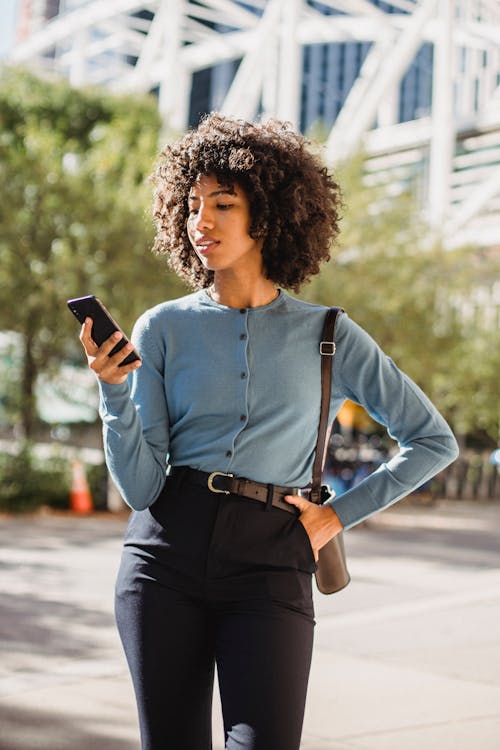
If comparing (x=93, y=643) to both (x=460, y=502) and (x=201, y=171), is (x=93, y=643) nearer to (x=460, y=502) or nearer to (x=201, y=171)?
(x=201, y=171)

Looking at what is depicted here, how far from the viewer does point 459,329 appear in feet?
75.1

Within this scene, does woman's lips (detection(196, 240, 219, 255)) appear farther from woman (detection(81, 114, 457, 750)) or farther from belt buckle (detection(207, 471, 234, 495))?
belt buckle (detection(207, 471, 234, 495))

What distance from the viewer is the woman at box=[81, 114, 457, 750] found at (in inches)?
90.4

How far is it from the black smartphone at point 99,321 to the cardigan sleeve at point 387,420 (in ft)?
1.84

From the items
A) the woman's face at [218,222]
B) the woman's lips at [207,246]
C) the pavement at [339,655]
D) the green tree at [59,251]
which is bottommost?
the pavement at [339,655]

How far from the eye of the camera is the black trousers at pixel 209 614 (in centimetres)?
226

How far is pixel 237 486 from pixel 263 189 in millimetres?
676

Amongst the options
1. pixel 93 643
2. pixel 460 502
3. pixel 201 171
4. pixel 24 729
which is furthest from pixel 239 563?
pixel 460 502

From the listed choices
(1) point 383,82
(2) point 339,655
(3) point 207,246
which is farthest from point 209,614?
(1) point 383,82

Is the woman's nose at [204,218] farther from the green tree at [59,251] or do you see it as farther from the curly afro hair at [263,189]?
the green tree at [59,251]

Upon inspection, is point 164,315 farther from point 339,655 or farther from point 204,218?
point 339,655

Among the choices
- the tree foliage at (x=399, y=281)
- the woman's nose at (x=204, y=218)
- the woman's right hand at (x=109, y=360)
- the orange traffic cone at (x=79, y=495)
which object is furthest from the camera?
the tree foliage at (x=399, y=281)

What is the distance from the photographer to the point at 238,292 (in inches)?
101

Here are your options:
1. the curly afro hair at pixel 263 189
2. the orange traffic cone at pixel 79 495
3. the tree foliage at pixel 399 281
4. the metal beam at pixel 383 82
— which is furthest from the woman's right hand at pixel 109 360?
the metal beam at pixel 383 82
